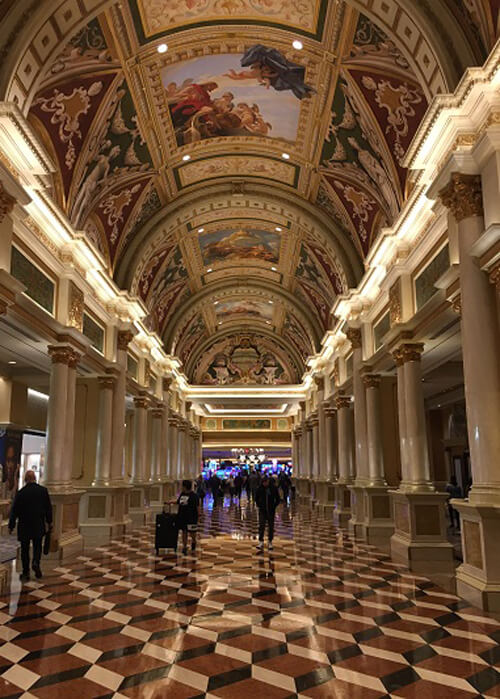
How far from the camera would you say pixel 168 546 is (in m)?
10.7

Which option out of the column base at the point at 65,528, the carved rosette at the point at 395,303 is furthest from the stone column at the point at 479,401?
the column base at the point at 65,528

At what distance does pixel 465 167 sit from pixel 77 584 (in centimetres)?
773

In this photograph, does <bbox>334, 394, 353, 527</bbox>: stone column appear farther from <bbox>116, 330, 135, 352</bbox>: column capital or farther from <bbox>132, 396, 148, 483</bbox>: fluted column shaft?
<bbox>116, 330, 135, 352</bbox>: column capital

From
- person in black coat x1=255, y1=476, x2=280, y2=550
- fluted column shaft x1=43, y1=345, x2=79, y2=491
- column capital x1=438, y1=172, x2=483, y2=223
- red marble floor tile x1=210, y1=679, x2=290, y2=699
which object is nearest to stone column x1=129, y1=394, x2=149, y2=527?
fluted column shaft x1=43, y1=345, x2=79, y2=491

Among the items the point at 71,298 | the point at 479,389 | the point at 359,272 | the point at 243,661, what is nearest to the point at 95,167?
the point at 71,298

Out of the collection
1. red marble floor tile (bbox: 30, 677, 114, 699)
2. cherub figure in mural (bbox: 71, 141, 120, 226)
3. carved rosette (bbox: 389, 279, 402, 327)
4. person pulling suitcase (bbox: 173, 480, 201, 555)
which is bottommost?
red marble floor tile (bbox: 30, 677, 114, 699)

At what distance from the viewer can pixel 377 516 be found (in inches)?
516

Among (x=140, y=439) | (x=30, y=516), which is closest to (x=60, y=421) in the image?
(x=30, y=516)

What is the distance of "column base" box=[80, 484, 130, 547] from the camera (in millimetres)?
13508

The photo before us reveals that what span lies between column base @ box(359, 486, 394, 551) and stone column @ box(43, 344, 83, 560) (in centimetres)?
629

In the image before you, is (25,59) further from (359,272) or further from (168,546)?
(359,272)

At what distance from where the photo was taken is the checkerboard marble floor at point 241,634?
4.23 m

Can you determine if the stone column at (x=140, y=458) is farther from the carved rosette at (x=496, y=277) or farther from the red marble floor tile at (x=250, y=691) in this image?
the red marble floor tile at (x=250, y=691)

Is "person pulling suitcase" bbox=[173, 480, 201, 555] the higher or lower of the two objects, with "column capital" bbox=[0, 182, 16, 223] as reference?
lower
